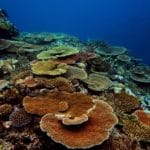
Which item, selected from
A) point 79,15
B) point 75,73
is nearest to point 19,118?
point 75,73

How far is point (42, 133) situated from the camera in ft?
16.1

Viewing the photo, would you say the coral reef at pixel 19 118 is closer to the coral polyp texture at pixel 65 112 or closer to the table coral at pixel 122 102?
the coral polyp texture at pixel 65 112

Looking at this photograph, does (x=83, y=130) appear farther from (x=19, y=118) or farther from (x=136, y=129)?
(x=136, y=129)

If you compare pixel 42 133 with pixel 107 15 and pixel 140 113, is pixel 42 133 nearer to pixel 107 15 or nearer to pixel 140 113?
pixel 140 113

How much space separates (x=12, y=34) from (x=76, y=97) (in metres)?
8.44

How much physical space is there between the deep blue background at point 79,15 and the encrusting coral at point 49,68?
254ft

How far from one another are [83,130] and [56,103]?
0.87 m

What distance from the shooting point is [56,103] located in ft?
17.4

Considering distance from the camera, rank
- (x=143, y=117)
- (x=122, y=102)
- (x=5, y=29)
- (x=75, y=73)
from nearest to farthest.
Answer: (x=143, y=117) < (x=122, y=102) < (x=75, y=73) < (x=5, y=29)

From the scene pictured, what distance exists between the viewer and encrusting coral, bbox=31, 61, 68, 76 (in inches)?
265

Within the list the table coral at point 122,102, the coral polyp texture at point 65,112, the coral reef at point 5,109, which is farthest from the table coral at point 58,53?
the coral reef at point 5,109

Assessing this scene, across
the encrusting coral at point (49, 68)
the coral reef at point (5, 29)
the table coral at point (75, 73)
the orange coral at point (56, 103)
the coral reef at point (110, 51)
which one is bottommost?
the orange coral at point (56, 103)

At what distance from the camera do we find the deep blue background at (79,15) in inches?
3903

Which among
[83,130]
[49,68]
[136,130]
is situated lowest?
[136,130]
